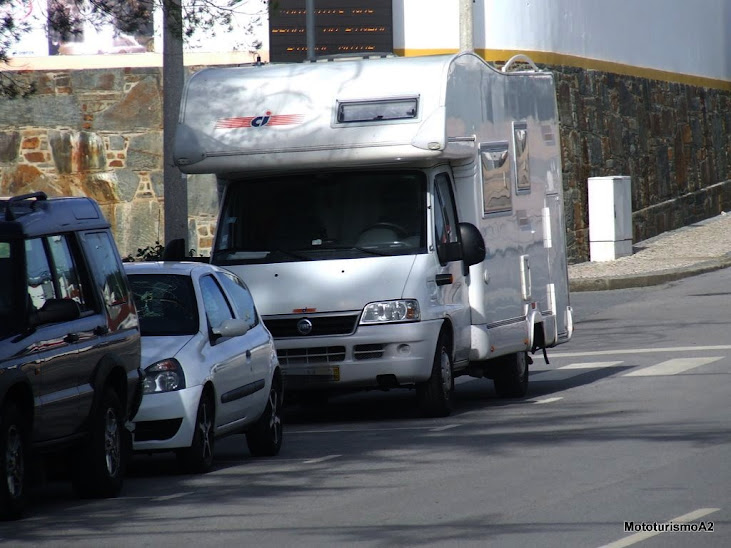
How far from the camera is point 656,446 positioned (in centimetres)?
1130

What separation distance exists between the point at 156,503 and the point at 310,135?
4944 millimetres

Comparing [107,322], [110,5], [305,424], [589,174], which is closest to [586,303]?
[589,174]

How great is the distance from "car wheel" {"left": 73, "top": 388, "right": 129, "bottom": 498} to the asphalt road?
0.43 ft

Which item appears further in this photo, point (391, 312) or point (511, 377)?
point (511, 377)

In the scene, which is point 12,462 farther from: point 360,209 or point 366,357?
point 360,209

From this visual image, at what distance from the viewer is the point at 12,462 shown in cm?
888

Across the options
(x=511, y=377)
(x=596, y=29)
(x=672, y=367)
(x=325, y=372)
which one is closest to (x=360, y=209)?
(x=325, y=372)

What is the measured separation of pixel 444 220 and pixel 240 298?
2.56m

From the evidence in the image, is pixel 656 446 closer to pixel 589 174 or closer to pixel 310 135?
pixel 310 135

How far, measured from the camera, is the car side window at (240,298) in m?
12.2

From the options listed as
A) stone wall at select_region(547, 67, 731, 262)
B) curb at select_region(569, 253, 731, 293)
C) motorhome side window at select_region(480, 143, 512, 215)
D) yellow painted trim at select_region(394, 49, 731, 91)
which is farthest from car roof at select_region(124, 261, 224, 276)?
stone wall at select_region(547, 67, 731, 262)

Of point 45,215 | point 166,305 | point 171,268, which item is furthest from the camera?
point 171,268

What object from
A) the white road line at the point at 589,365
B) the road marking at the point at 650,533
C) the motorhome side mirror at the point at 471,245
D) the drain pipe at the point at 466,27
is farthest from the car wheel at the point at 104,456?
the drain pipe at the point at 466,27

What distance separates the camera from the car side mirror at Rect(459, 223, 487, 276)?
14.0 m
